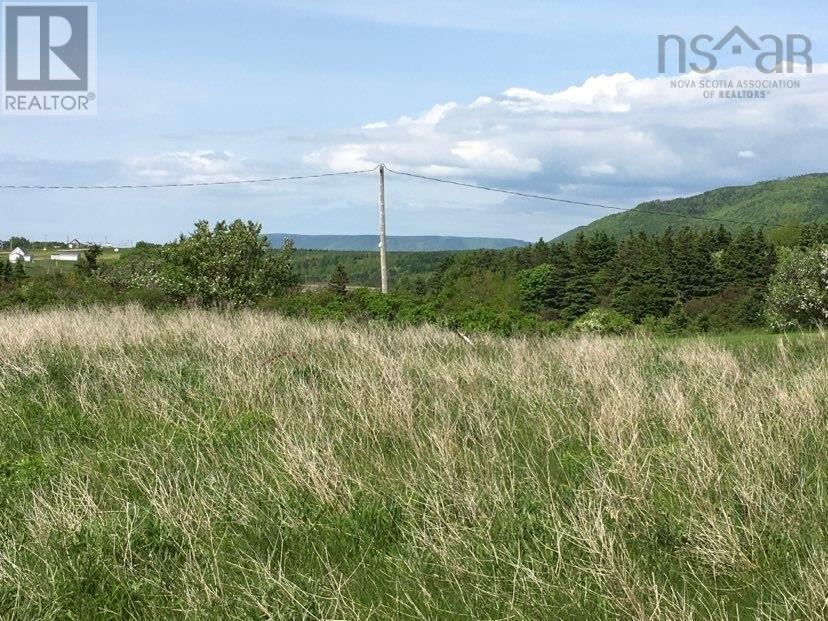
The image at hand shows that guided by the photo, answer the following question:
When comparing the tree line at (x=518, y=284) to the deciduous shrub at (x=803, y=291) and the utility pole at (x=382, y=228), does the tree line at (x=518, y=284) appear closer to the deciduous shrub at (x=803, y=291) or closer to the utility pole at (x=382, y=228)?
the deciduous shrub at (x=803, y=291)

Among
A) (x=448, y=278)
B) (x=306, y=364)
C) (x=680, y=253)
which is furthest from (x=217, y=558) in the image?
(x=448, y=278)

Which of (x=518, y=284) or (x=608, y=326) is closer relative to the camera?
(x=608, y=326)

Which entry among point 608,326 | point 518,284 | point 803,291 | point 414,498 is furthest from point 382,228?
point 518,284

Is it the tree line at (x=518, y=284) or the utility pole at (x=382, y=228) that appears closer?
the tree line at (x=518, y=284)

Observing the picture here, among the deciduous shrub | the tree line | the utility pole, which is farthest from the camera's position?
the deciduous shrub

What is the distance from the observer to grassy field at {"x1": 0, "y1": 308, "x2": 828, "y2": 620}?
358 cm

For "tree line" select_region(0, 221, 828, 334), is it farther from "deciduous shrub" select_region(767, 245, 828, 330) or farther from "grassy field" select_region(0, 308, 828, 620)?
"grassy field" select_region(0, 308, 828, 620)

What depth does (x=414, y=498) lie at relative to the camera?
471cm

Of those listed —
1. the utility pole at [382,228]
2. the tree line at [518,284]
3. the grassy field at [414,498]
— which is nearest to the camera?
the grassy field at [414,498]

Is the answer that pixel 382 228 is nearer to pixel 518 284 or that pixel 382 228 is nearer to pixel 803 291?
pixel 803 291

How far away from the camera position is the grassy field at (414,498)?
358cm

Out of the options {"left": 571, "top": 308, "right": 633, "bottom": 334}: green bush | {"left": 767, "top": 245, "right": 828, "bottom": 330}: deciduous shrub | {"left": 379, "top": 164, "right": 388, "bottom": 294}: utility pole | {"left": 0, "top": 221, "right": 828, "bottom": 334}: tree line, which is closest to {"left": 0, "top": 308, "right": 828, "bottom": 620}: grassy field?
{"left": 0, "top": 221, "right": 828, "bottom": 334}: tree line

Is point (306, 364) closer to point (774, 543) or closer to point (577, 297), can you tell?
point (774, 543)

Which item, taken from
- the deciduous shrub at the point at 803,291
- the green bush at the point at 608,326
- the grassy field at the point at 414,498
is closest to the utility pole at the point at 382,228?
the green bush at the point at 608,326
